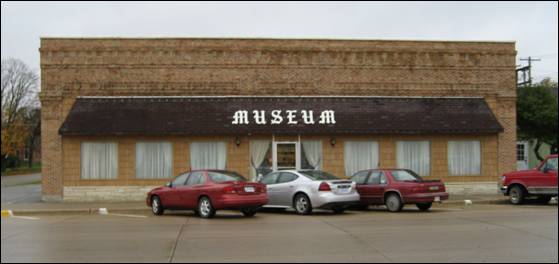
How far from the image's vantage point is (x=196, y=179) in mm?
18719

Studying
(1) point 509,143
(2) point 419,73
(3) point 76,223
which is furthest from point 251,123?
(1) point 509,143

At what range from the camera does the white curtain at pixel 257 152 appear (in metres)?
24.8

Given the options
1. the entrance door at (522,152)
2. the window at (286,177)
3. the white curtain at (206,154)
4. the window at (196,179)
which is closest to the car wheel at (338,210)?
the window at (286,177)

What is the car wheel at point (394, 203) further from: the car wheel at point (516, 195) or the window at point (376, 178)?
the car wheel at point (516, 195)

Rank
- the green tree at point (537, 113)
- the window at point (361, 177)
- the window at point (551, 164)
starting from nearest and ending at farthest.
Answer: the window at point (361, 177)
the window at point (551, 164)
the green tree at point (537, 113)

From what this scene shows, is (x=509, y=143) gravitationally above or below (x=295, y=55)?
below

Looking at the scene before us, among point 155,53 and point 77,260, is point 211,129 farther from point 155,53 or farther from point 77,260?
point 77,260

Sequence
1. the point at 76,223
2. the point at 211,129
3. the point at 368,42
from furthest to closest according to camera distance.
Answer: the point at 368,42 < the point at 211,129 < the point at 76,223

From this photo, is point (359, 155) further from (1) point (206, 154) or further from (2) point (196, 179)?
(2) point (196, 179)

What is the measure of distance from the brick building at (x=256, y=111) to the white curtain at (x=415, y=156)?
41 mm

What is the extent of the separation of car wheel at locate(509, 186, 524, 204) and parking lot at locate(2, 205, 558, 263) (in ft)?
13.4

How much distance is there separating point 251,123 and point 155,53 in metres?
4.72

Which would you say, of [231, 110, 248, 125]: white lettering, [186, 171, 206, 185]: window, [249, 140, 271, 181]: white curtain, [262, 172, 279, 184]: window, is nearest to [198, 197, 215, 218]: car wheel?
[186, 171, 206, 185]: window

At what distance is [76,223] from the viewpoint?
17156 millimetres
